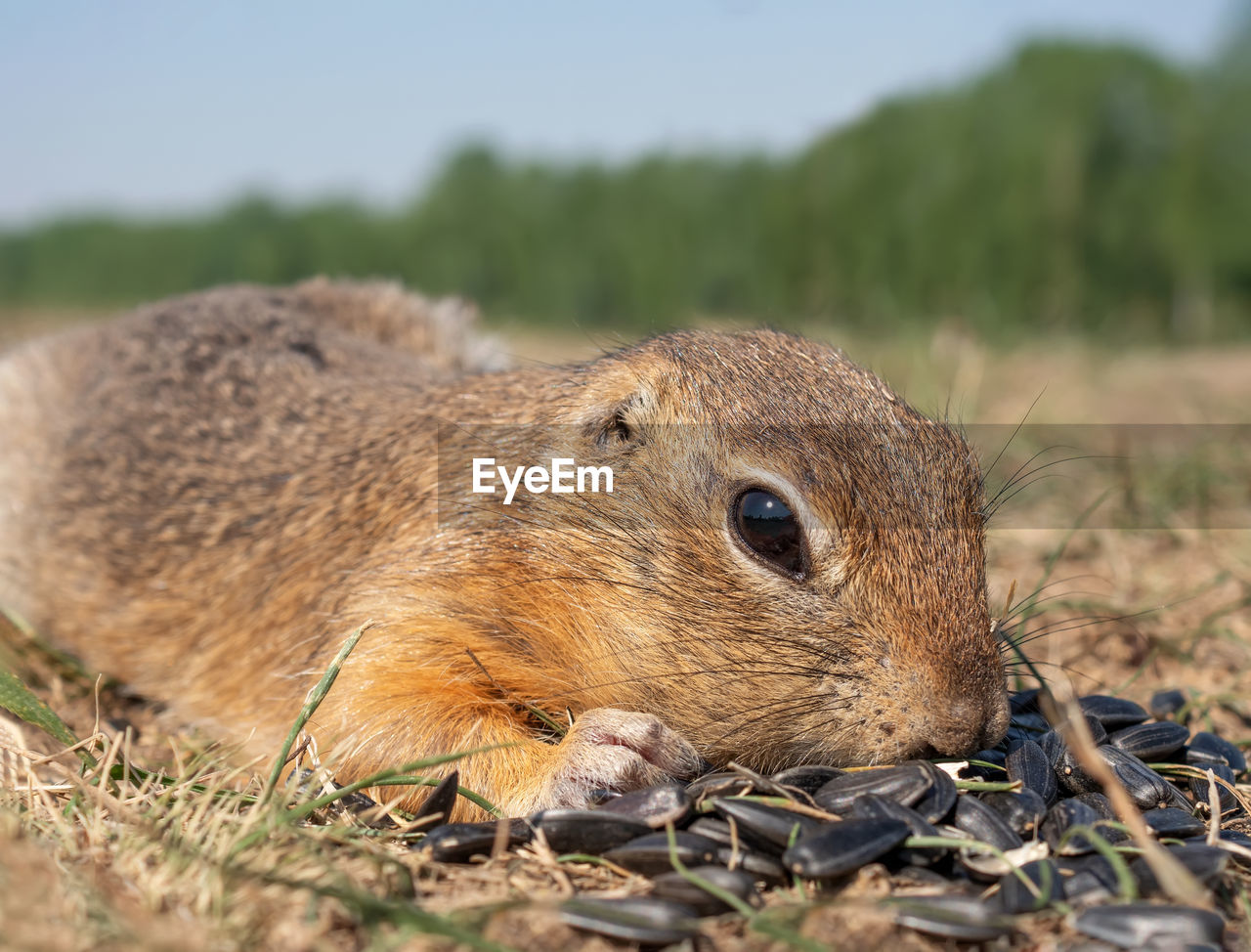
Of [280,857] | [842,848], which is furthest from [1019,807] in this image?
[280,857]

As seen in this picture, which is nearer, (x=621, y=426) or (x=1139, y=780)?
(x=1139, y=780)

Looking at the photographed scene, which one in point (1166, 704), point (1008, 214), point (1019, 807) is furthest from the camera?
point (1008, 214)

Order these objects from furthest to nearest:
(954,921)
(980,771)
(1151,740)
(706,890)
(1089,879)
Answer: (1151,740) < (980,771) < (1089,879) < (706,890) < (954,921)

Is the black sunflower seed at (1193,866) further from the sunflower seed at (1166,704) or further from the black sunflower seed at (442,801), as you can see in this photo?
the black sunflower seed at (442,801)

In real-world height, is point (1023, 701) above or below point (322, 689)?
below

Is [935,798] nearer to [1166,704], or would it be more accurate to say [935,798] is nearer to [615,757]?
[615,757]

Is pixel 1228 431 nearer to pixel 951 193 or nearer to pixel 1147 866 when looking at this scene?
pixel 1147 866
